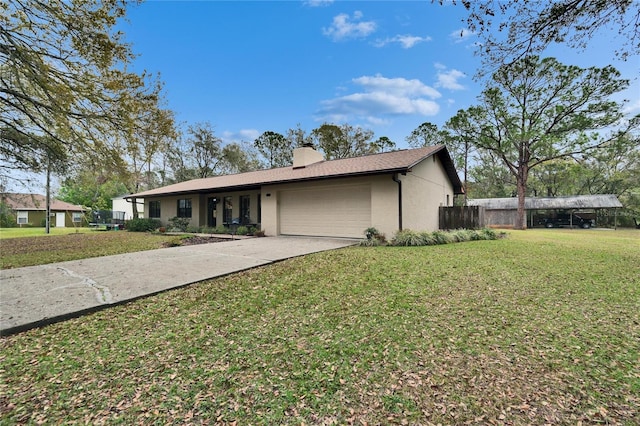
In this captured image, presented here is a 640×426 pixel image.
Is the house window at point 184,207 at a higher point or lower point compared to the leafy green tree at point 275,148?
lower

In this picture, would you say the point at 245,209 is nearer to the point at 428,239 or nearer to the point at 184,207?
the point at 184,207

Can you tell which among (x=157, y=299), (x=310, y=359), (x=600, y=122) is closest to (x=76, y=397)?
(x=310, y=359)

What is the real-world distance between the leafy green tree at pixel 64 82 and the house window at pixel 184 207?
372 inches

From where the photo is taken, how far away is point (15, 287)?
4.84 metres

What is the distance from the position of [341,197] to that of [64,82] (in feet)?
30.6

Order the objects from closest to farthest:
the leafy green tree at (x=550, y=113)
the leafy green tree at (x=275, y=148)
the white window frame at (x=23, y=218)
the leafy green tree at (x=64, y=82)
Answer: the leafy green tree at (x=64, y=82) < the leafy green tree at (x=550, y=113) < the leafy green tree at (x=275, y=148) < the white window frame at (x=23, y=218)

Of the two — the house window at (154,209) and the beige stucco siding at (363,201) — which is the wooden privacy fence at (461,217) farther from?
the house window at (154,209)

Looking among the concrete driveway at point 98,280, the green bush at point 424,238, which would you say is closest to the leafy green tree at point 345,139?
the green bush at point 424,238

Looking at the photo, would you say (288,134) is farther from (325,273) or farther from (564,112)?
(325,273)

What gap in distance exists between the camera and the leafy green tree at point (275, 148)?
31.4m

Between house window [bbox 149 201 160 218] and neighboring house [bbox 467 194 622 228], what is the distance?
28804mm

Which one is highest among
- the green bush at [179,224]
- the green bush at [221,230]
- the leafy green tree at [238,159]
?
the leafy green tree at [238,159]

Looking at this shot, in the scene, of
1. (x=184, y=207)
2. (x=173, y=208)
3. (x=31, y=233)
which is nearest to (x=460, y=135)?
(x=184, y=207)

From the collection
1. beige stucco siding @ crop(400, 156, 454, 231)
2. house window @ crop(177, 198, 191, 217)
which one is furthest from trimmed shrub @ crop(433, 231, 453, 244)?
house window @ crop(177, 198, 191, 217)
